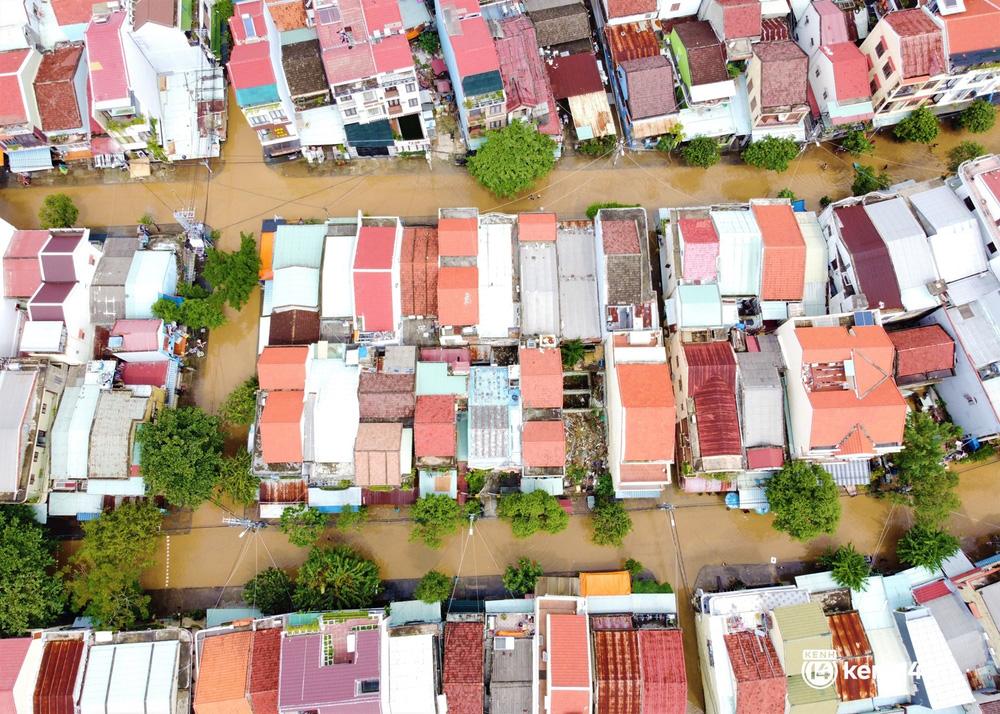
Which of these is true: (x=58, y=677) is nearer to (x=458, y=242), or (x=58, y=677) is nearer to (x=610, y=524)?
(x=610, y=524)

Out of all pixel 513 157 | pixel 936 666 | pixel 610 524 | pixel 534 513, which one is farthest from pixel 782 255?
pixel 936 666

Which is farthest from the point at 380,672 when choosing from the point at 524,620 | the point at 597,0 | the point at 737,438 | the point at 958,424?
the point at 597,0

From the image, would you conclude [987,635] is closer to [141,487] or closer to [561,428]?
[561,428]

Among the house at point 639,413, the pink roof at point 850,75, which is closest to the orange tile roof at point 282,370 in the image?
the house at point 639,413

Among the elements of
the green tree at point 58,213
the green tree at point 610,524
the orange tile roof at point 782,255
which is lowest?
the green tree at point 610,524

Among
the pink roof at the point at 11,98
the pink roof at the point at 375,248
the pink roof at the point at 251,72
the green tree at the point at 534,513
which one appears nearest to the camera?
the green tree at the point at 534,513

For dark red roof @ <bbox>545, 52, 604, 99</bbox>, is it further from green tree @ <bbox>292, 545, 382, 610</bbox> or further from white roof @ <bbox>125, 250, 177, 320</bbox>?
green tree @ <bbox>292, 545, 382, 610</bbox>

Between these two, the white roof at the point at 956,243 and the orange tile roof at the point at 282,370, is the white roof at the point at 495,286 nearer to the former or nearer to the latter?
the orange tile roof at the point at 282,370

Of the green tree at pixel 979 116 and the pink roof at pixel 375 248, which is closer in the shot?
the pink roof at pixel 375 248
